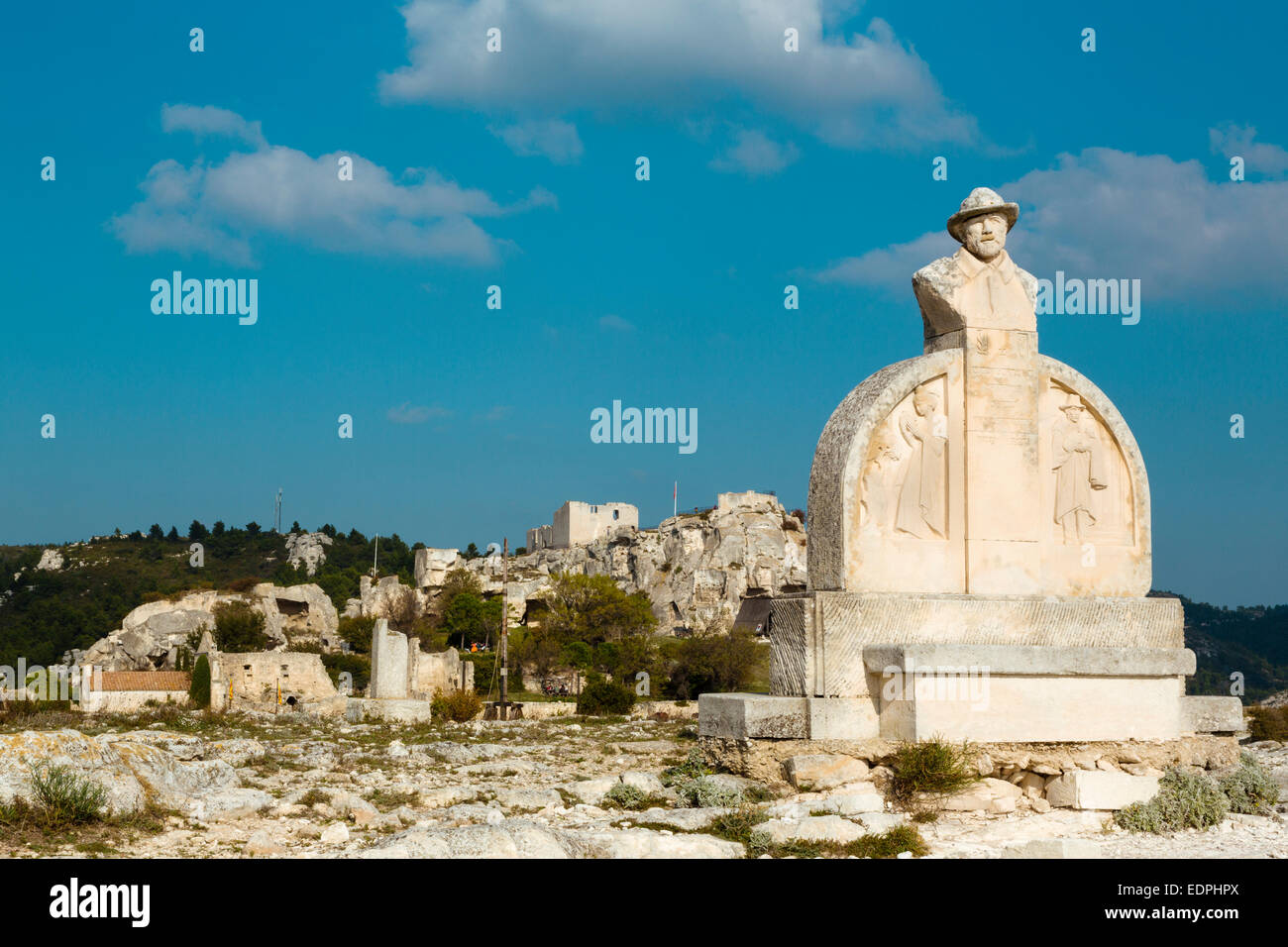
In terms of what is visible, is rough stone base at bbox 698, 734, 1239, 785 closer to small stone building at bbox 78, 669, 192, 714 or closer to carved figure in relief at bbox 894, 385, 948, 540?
carved figure in relief at bbox 894, 385, 948, 540

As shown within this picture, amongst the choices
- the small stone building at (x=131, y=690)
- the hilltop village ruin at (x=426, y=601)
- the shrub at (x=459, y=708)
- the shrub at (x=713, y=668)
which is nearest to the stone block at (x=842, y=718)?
the hilltop village ruin at (x=426, y=601)

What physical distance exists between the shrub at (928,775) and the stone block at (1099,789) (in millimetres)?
726

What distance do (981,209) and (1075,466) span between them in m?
2.29

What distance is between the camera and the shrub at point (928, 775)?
7879mm

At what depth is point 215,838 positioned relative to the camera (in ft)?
24.3

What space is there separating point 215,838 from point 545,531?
4246 inches

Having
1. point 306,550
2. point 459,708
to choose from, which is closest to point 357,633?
point 306,550

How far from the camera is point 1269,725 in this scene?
567 inches

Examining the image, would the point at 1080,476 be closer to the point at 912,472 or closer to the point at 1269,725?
the point at 912,472

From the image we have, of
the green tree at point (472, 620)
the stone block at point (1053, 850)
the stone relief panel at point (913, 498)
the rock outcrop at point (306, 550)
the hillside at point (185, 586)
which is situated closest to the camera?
the stone block at point (1053, 850)

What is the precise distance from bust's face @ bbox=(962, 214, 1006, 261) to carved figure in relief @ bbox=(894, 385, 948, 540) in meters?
1.29

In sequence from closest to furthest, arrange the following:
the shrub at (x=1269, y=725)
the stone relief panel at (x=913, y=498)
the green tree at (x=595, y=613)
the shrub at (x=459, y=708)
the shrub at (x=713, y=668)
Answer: the stone relief panel at (x=913, y=498), the shrub at (x=1269, y=725), the shrub at (x=459, y=708), the shrub at (x=713, y=668), the green tree at (x=595, y=613)

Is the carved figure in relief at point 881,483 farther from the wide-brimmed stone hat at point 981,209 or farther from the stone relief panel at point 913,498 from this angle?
the wide-brimmed stone hat at point 981,209
